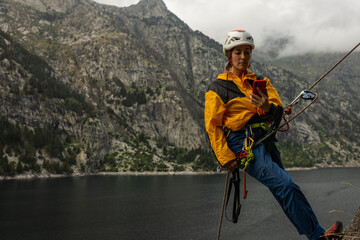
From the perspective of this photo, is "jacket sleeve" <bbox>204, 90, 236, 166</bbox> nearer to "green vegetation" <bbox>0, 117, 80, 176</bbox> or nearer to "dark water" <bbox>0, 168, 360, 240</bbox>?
"dark water" <bbox>0, 168, 360, 240</bbox>

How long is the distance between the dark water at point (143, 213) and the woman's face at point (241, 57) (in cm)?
5594

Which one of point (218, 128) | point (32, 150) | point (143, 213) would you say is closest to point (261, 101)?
point (218, 128)

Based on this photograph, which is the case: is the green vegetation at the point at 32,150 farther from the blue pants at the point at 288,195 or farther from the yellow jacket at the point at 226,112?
the blue pants at the point at 288,195

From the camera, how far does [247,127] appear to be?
5023 mm

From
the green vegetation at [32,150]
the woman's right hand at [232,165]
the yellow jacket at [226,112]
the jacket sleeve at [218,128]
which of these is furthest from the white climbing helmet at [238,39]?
the green vegetation at [32,150]

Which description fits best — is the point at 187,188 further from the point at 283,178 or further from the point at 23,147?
the point at 283,178

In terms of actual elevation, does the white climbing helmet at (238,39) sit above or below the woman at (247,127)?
above

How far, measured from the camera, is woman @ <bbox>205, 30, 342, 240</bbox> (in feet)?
14.4

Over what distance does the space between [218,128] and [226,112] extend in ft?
0.97

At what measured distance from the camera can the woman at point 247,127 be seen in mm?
4395

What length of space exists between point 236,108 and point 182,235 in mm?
58098

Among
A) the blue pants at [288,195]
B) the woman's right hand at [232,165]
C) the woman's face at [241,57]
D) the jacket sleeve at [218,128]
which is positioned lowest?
the blue pants at [288,195]

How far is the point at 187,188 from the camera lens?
399 feet

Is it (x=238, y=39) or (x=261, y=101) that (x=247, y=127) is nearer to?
(x=261, y=101)
